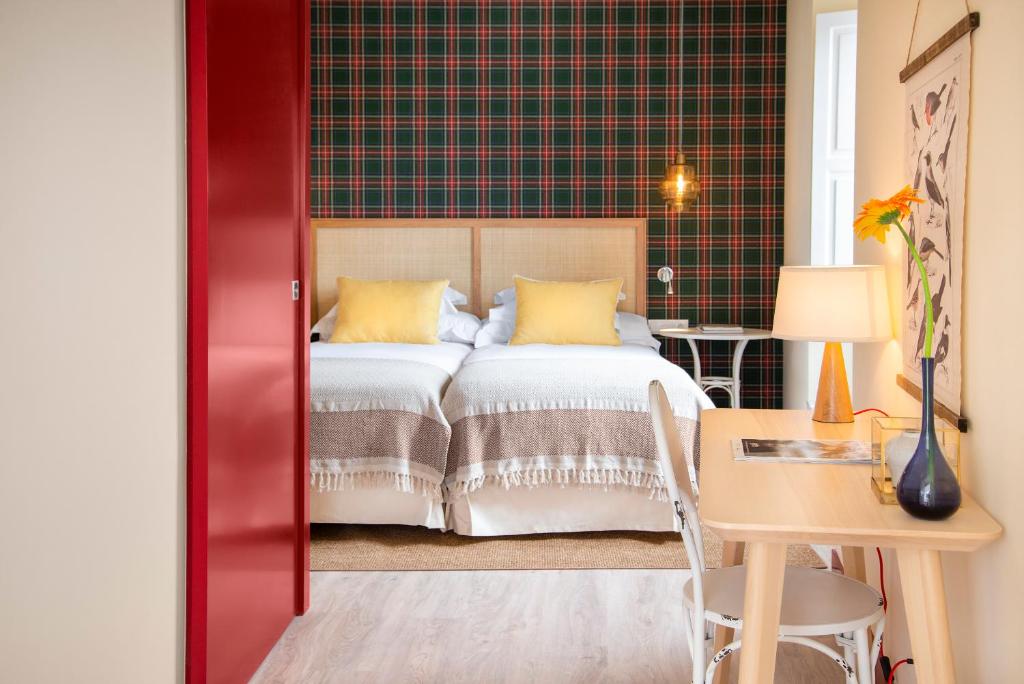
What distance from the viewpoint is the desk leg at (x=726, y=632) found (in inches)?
83.9

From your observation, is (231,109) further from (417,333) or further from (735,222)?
(735,222)

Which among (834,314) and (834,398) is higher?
(834,314)

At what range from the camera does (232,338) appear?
2168 millimetres

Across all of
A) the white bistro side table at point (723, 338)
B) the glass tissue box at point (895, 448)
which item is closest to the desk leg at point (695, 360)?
the white bistro side table at point (723, 338)

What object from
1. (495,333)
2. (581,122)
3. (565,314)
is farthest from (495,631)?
(581,122)

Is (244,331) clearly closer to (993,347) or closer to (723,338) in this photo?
(993,347)

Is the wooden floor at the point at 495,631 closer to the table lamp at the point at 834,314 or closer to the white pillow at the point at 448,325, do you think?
the table lamp at the point at 834,314

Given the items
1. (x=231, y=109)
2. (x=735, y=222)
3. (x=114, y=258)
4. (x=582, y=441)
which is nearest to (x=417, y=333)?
(x=582, y=441)

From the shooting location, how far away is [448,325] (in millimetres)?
5086

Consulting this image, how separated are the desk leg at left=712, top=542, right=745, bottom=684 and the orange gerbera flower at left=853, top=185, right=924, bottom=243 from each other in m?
0.76

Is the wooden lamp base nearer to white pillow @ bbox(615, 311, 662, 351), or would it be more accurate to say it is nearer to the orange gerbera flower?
the orange gerbera flower

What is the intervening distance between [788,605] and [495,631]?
Answer: 1147 millimetres

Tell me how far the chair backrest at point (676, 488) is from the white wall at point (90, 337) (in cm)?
94

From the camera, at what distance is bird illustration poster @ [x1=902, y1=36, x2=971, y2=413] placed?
1748 millimetres
